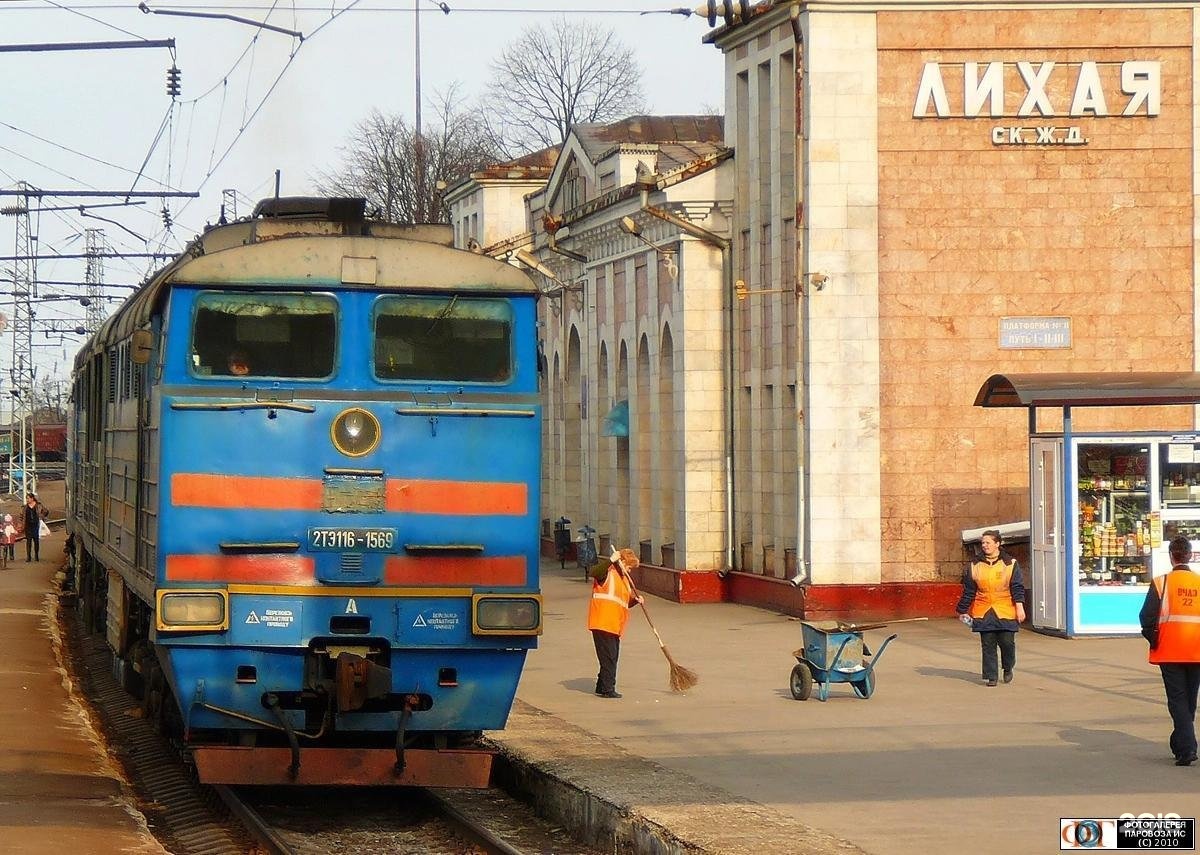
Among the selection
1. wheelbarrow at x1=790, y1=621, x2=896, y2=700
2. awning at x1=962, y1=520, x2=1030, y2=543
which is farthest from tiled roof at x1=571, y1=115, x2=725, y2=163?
wheelbarrow at x1=790, y1=621, x2=896, y2=700

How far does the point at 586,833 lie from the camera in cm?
1176

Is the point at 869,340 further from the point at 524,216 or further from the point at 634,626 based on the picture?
the point at 524,216

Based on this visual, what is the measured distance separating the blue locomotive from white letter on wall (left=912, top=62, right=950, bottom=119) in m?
13.7

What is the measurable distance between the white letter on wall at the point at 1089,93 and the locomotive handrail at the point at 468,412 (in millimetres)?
15038

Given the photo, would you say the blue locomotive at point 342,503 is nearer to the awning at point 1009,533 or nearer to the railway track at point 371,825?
the railway track at point 371,825

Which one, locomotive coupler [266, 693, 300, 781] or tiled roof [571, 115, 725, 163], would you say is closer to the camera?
locomotive coupler [266, 693, 300, 781]

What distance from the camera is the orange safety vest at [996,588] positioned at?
1733cm

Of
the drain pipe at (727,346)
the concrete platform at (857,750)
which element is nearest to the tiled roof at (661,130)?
the drain pipe at (727,346)

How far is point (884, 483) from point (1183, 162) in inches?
228

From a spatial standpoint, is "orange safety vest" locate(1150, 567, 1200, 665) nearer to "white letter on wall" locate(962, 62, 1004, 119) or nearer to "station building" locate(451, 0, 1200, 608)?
"station building" locate(451, 0, 1200, 608)

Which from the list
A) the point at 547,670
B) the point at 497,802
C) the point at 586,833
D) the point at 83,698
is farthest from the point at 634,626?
the point at 586,833

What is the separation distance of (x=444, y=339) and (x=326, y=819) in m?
3.42

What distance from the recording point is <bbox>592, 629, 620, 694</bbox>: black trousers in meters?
17.2

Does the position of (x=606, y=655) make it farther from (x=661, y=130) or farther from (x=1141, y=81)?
(x=661, y=130)
